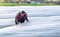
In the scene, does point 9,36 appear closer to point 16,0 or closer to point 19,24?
point 19,24

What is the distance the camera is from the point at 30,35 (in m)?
8.30

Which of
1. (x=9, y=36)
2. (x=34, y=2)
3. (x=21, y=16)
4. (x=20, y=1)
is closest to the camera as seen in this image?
(x=9, y=36)

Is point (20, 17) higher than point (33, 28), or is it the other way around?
point (20, 17)

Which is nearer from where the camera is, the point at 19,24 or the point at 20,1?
the point at 19,24

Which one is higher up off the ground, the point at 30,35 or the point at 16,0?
the point at 30,35

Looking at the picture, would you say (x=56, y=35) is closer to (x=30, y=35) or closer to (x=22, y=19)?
(x=30, y=35)

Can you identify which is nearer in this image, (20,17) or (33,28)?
(33,28)

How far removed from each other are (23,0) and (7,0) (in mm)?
3405

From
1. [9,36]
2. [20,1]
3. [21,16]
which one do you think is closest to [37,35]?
[9,36]

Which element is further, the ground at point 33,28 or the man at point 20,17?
the man at point 20,17

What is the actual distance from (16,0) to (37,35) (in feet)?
144

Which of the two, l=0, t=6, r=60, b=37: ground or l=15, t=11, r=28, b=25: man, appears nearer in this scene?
l=0, t=6, r=60, b=37: ground

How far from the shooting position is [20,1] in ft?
163

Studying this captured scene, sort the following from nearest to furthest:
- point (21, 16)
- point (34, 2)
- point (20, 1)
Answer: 1. point (21, 16)
2. point (34, 2)
3. point (20, 1)
